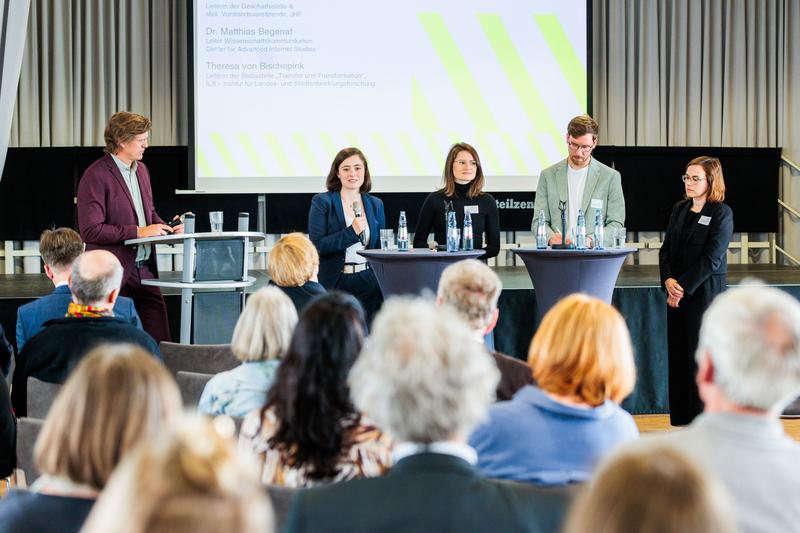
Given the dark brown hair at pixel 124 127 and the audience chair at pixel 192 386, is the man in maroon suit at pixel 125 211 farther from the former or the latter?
the audience chair at pixel 192 386

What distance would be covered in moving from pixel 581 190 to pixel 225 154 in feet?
13.3

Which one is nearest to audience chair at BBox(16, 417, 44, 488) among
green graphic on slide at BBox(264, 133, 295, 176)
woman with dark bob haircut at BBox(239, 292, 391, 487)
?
woman with dark bob haircut at BBox(239, 292, 391, 487)

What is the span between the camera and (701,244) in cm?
487

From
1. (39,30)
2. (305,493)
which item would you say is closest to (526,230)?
(39,30)

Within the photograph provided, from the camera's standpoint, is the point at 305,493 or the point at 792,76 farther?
the point at 792,76

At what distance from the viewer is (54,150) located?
850cm

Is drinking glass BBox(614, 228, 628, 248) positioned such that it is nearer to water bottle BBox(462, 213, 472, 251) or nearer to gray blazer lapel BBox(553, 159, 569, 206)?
gray blazer lapel BBox(553, 159, 569, 206)

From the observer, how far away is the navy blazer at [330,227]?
5.20 m

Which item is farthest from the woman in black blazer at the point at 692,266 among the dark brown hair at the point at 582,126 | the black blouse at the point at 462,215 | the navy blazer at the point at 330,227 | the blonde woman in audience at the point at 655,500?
the blonde woman in audience at the point at 655,500

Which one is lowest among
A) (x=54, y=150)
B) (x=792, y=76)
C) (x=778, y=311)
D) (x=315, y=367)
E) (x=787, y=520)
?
(x=787, y=520)

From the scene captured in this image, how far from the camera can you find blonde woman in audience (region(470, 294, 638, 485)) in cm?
198

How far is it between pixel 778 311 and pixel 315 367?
88 centimetres

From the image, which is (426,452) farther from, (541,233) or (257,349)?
(541,233)

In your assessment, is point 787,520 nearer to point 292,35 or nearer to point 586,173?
point 586,173
